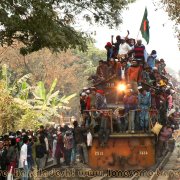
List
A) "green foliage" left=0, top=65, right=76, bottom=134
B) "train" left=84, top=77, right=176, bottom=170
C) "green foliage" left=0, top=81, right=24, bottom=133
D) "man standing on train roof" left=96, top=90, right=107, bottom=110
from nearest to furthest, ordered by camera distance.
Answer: "train" left=84, top=77, right=176, bottom=170 → "man standing on train roof" left=96, top=90, right=107, bottom=110 → "green foliage" left=0, top=81, right=24, bottom=133 → "green foliage" left=0, top=65, right=76, bottom=134

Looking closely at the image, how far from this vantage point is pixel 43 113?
2877cm

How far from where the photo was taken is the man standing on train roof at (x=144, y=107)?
14.6 meters

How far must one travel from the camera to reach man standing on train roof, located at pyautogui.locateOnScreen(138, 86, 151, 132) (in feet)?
A: 47.8

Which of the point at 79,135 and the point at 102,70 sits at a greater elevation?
the point at 102,70

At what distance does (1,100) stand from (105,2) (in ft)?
36.9

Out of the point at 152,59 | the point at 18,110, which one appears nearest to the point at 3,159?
the point at 152,59

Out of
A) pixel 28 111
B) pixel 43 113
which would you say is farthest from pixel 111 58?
pixel 43 113

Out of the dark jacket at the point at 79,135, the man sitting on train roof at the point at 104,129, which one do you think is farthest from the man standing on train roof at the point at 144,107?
the dark jacket at the point at 79,135

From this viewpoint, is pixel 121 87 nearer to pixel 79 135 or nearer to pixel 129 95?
pixel 129 95

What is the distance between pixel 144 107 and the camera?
47.9 feet

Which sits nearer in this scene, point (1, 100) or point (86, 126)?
point (86, 126)

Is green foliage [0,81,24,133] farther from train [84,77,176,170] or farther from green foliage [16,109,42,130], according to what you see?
train [84,77,176,170]

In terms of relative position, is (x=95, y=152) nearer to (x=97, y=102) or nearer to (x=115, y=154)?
(x=115, y=154)

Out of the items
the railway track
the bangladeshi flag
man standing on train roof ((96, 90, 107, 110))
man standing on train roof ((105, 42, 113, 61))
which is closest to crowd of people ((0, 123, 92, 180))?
the railway track
